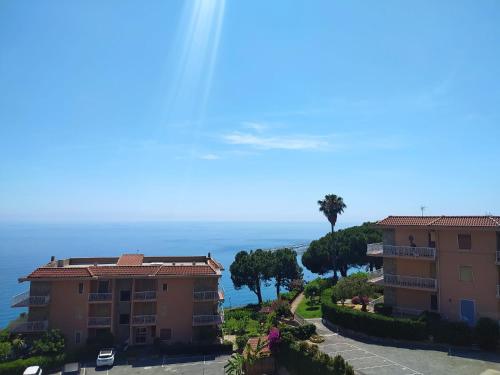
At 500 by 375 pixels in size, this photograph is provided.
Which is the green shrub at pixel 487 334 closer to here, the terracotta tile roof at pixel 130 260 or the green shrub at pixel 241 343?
the green shrub at pixel 241 343

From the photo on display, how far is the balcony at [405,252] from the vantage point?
3625 centimetres

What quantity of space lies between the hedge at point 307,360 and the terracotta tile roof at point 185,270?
489 inches

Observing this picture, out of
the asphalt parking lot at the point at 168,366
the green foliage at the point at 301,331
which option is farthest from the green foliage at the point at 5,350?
the green foliage at the point at 301,331

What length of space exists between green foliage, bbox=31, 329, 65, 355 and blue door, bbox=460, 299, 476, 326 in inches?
1465

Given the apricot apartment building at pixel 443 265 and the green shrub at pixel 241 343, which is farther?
the green shrub at pixel 241 343

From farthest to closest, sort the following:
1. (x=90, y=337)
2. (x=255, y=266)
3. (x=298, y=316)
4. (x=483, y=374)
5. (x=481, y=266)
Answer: (x=255, y=266) → (x=298, y=316) → (x=90, y=337) → (x=481, y=266) → (x=483, y=374)

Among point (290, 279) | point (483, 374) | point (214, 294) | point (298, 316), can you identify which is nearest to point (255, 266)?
point (290, 279)

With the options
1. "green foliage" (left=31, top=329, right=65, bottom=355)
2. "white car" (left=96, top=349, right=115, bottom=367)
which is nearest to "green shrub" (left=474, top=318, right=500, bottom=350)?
"white car" (left=96, top=349, right=115, bottom=367)

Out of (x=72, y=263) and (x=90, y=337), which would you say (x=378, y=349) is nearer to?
(x=90, y=337)

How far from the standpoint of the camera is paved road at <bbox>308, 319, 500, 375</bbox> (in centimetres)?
2564

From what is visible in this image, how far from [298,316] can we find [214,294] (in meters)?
11.1

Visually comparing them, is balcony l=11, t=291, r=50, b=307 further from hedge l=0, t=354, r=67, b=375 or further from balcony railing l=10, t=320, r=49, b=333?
hedge l=0, t=354, r=67, b=375

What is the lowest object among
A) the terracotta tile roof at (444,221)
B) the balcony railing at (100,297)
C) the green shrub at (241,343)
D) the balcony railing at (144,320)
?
the green shrub at (241,343)

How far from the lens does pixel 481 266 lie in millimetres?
33344
